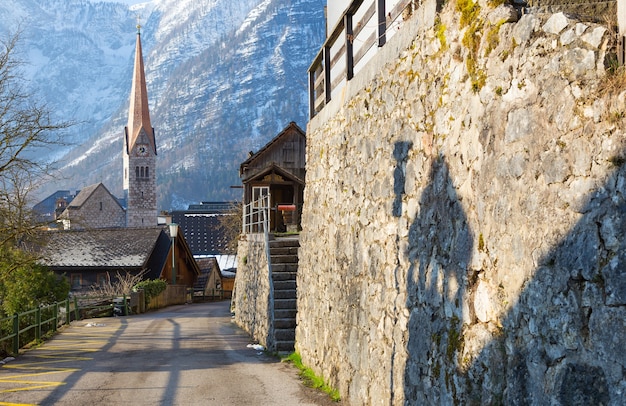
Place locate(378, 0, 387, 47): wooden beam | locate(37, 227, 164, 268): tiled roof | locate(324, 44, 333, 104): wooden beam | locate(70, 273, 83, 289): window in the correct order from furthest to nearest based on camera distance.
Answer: locate(70, 273, 83, 289): window < locate(37, 227, 164, 268): tiled roof < locate(324, 44, 333, 104): wooden beam < locate(378, 0, 387, 47): wooden beam

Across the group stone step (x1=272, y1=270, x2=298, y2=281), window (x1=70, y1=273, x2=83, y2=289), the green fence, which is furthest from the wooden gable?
stone step (x1=272, y1=270, x2=298, y2=281)

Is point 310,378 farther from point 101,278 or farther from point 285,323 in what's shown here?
point 101,278

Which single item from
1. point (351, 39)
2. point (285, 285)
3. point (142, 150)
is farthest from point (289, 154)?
point (142, 150)

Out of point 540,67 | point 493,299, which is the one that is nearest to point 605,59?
point 540,67

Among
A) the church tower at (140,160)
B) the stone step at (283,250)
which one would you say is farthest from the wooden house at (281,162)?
the church tower at (140,160)

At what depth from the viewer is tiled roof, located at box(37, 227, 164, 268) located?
4044 cm

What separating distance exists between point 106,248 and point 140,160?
59976mm

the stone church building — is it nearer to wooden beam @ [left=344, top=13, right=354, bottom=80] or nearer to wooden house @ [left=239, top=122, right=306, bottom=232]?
wooden house @ [left=239, top=122, right=306, bottom=232]

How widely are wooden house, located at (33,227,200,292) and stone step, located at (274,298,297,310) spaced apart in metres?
26.0

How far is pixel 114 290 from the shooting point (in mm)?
33875

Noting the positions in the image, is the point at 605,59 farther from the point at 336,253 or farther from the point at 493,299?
the point at 336,253

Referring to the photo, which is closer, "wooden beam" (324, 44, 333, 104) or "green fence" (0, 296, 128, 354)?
"wooden beam" (324, 44, 333, 104)

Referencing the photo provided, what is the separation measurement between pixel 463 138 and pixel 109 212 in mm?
91344

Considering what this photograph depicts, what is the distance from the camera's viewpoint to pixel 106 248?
4194 centimetres
